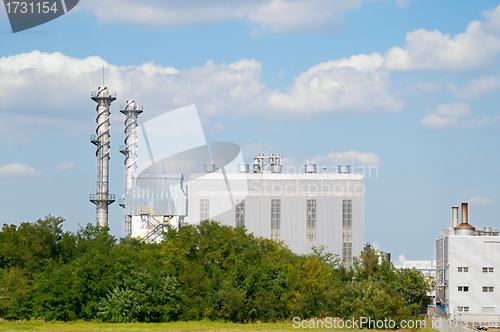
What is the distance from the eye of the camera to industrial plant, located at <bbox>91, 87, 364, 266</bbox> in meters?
91.5

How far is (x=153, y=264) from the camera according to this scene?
59.3 m

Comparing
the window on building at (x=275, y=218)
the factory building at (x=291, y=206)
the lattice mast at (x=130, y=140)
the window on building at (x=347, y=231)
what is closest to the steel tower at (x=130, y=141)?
the lattice mast at (x=130, y=140)

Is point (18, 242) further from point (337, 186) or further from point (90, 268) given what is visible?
point (337, 186)

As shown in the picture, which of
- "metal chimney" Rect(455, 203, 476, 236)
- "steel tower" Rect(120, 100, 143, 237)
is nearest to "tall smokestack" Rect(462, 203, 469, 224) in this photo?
"metal chimney" Rect(455, 203, 476, 236)

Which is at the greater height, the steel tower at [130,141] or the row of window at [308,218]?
the steel tower at [130,141]

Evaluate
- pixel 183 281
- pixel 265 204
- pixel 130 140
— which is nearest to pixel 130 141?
pixel 130 140

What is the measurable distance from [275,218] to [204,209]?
10209 millimetres

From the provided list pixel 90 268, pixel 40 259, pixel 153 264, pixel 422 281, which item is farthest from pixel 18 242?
pixel 422 281

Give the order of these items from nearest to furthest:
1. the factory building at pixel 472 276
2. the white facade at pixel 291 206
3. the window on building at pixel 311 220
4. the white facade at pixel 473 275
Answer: the factory building at pixel 472 276, the white facade at pixel 473 275, the white facade at pixel 291 206, the window on building at pixel 311 220

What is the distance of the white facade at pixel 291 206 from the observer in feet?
299

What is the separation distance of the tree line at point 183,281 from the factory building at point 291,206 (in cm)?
2536

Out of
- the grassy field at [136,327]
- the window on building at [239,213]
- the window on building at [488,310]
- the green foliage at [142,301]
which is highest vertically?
the window on building at [239,213]

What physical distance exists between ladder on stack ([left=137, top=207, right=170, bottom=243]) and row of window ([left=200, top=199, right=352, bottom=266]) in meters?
5.80

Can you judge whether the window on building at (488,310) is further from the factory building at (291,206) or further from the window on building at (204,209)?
the window on building at (204,209)
